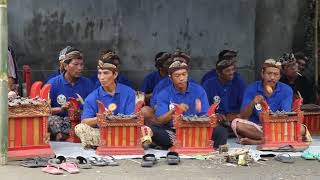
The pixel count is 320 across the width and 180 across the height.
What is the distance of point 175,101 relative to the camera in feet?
24.3

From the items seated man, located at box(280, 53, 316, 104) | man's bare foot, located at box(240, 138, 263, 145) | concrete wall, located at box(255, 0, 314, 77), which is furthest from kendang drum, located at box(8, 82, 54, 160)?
concrete wall, located at box(255, 0, 314, 77)

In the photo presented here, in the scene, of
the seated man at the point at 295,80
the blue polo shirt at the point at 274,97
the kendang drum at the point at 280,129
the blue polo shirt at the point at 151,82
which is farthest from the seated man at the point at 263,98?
the blue polo shirt at the point at 151,82

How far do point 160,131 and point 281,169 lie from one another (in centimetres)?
149

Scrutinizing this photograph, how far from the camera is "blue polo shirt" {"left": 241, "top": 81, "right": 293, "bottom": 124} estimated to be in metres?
7.65

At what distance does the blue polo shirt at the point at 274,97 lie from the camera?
7652 millimetres

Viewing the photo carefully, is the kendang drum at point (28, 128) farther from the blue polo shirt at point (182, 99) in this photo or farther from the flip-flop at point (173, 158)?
the blue polo shirt at point (182, 99)

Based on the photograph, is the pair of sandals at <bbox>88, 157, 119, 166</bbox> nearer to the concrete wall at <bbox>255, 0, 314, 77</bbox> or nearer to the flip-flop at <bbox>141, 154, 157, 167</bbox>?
the flip-flop at <bbox>141, 154, 157, 167</bbox>

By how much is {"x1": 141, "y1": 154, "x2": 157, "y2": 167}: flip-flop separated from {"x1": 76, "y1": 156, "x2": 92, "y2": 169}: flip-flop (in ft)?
1.77

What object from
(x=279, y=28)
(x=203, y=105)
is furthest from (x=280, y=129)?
(x=279, y=28)

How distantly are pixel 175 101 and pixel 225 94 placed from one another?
128cm

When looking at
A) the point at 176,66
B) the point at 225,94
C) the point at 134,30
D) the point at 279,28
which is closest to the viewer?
the point at 176,66

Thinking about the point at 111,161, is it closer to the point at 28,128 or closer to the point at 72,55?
the point at 28,128

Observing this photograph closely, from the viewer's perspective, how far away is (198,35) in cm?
1052

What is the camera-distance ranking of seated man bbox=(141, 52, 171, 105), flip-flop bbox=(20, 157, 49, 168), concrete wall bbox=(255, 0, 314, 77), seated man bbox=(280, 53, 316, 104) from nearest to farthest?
flip-flop bbox=(20, 157, 49, 168) < seated man bbox=(280, 53, 316, 104) < seated man bbox=(141, 52, 171, 105) < concrete wall bbox=(255, 0, 314, 77)
